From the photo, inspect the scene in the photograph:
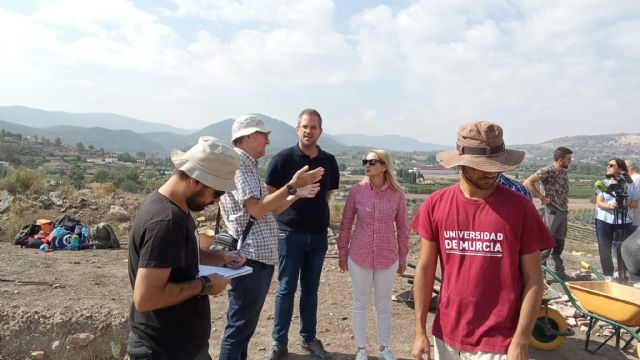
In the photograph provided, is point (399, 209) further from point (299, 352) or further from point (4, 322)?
A: point (4, 322)

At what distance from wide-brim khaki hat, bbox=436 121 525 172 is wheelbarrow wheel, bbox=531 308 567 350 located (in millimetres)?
2651

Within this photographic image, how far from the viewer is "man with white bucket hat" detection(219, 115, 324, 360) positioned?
8.79ft

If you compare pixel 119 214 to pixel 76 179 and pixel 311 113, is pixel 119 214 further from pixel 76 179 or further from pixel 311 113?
pixel 76 179

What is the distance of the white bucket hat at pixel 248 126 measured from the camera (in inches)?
110

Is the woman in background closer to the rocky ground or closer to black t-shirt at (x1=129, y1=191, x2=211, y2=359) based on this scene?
the rocky ground

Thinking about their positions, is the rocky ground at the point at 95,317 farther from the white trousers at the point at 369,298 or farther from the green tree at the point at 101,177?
the green tree at the point at 101,177

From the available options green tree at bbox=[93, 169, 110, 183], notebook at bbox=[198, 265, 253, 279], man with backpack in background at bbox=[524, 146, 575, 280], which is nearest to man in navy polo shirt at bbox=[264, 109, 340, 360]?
notebook at bbox=[198, 265, 253, 279]

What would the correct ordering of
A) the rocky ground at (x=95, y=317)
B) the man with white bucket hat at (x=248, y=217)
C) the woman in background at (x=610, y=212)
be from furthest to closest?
1. the woman in background at (x=610, y=212)
2. the rocky ground at (x=95, y=317)
3. the man with white bucket hat at (x=248, y=217)

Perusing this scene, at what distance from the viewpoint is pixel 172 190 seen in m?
1.80

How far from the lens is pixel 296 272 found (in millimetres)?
3449

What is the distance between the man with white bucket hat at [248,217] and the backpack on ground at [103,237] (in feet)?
17.7

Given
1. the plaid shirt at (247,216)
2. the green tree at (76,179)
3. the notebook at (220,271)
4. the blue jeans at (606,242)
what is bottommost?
the green tree at (76,179)

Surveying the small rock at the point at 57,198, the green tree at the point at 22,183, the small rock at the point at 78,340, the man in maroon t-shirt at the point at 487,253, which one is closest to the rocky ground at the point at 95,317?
the small rock at the point at 78,340

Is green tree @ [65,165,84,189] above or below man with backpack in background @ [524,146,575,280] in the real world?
below
